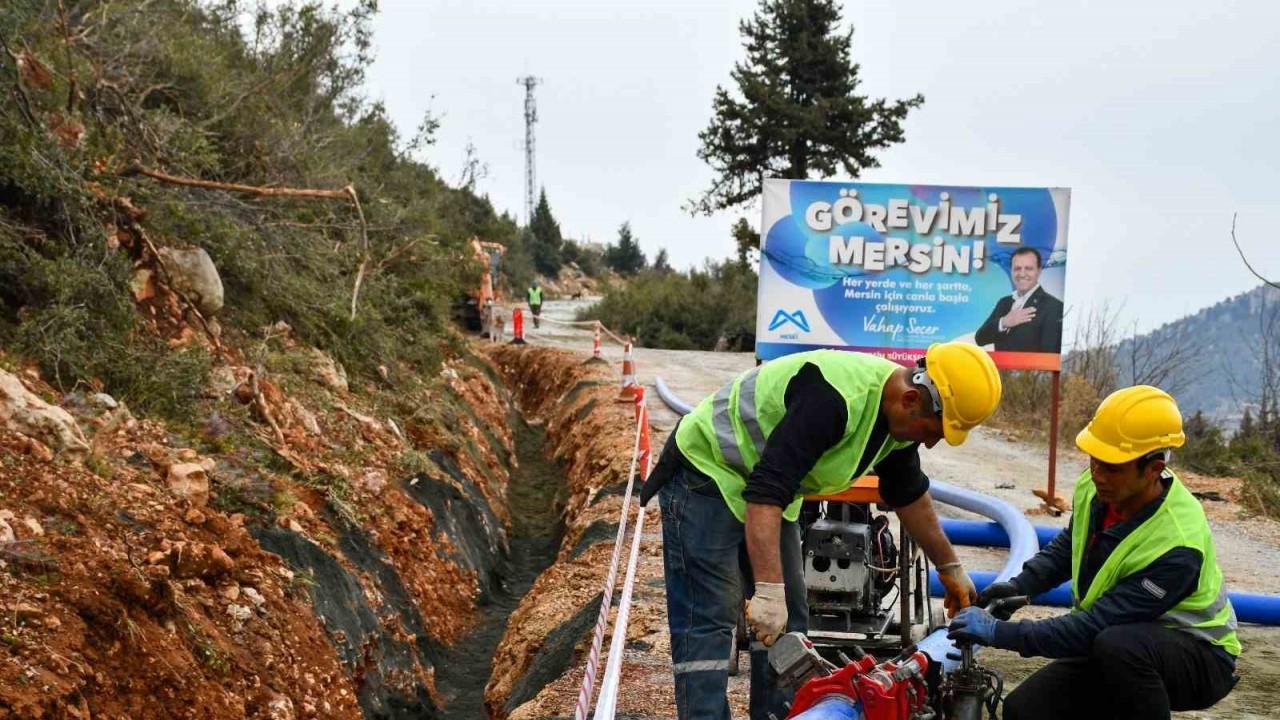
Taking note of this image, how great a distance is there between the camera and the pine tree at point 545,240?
222 ft

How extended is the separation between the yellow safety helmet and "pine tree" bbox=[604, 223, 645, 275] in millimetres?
74684

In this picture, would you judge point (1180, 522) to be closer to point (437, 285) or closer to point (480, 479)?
point (480, 479)

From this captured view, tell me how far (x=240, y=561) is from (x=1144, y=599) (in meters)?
4.35

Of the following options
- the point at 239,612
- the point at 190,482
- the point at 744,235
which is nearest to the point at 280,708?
the point at 239,612

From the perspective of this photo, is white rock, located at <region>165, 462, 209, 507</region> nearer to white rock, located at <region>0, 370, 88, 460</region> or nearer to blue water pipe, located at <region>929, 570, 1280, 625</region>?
white rock, located at <region>0, 370, 88, 460</region>

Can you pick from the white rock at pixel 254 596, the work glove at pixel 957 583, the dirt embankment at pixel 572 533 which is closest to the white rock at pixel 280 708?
the white rock at pixel 254 596

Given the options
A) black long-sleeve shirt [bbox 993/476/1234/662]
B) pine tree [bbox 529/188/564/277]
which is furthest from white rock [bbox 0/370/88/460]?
pine tree [bbox 529/188/564/277]

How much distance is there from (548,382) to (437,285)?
3.85 meters

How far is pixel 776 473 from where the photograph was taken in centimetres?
344

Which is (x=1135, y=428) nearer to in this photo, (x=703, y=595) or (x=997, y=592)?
(x=997, y=592)

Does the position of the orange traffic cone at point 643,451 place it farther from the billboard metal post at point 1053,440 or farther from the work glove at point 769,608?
the work glove at point 769,608

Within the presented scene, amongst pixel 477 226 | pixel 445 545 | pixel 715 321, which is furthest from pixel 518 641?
pixel 477 226

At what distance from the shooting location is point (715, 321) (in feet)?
113

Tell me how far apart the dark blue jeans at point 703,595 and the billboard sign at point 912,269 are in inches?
233
